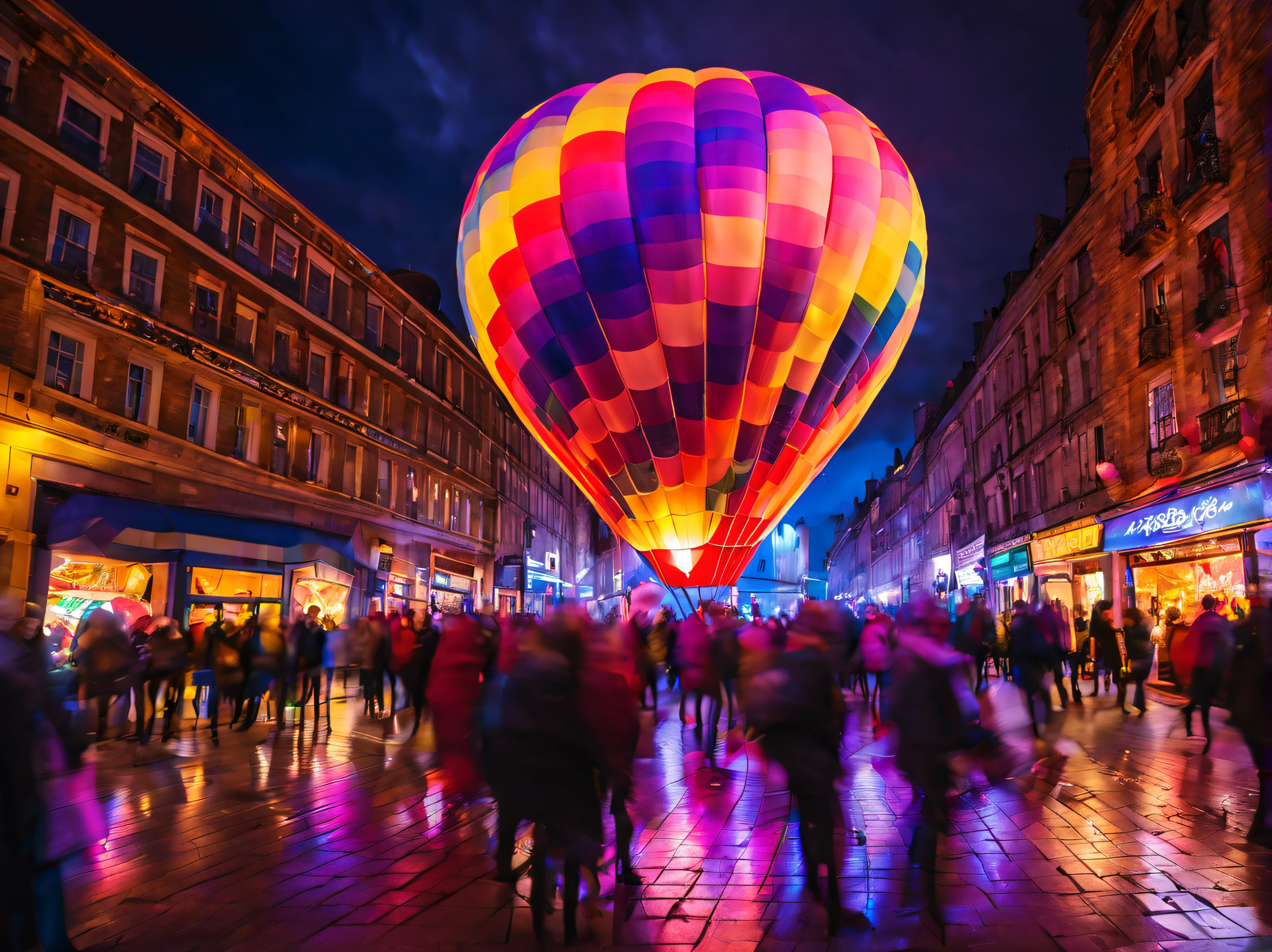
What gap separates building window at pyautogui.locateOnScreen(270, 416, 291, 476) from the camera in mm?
23750

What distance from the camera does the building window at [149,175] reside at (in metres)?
19.2

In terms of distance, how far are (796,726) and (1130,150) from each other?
22443mm

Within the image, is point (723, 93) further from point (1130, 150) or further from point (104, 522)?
point (104, 522)

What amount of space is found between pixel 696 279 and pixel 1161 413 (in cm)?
1240

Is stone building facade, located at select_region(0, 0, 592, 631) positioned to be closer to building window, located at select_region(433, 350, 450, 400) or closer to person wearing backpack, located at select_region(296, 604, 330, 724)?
building window, located at select_region(433, 350, 450, 400)

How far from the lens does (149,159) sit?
1986 centimetres

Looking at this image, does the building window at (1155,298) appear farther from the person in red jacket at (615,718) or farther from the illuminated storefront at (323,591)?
the illuminated storefront at (323,591)

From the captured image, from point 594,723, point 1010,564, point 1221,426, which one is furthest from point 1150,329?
point 594,723

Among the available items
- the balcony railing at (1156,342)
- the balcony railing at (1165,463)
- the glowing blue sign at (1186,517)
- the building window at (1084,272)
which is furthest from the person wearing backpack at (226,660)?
the building window at (1084,272)

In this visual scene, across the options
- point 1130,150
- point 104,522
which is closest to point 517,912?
point 104,522

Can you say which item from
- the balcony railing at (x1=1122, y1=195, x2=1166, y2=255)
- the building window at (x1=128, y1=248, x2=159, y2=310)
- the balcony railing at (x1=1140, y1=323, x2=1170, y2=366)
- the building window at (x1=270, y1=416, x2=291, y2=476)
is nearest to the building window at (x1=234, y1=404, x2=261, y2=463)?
the building window at (x1=270, y1=416, x2=291, y2=476)

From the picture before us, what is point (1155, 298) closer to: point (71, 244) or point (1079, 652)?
point (1079, 652)

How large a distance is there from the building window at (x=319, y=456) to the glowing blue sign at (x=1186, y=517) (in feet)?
74.2

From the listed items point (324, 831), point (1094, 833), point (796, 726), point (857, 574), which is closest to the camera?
point (796, 726)
